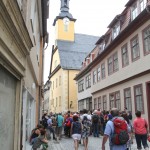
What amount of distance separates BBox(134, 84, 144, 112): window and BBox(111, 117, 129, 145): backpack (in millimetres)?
10962

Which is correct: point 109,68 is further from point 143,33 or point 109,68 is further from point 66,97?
point 66,97

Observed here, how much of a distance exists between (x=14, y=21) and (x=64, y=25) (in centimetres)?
4750

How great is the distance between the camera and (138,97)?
672 inches

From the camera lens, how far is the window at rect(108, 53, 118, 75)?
21.1 metres

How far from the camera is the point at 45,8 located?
13203 mm

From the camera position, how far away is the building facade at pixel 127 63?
15883mm

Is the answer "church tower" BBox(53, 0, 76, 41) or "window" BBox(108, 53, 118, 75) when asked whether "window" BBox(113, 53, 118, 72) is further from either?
"church tower" BBox(53, 0, 76, 41)

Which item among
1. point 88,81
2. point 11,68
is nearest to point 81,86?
point 88,81

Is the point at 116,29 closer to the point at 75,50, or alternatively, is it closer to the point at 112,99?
the point at 112,99

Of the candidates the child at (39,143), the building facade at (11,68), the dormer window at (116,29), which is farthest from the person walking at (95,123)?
the building facade at (11,68)

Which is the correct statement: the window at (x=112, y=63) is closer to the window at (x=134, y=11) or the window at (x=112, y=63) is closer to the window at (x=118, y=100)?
the window at (x=118, y=100)

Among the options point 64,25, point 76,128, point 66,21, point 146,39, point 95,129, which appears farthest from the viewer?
point 66,21

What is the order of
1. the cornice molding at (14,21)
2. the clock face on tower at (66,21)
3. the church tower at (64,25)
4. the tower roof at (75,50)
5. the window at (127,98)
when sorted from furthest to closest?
the clock face on tower at (66,21) → the church tower at (64,25) → the tower roof at (75,50) → the window at (127,98) → the cornice molding at (14,21)

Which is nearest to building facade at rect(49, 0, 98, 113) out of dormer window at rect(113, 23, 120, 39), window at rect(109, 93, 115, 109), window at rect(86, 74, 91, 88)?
window at rect(86, 74, 91, 88)
